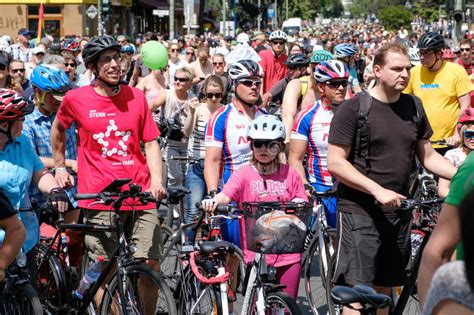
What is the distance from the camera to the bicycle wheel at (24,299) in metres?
5.75

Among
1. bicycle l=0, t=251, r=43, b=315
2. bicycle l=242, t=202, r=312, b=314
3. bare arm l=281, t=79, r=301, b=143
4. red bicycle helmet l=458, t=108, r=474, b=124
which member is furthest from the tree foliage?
bicycle l=0, t=251, r=43, b=315

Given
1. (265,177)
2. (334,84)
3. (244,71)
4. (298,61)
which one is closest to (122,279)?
(265,177)

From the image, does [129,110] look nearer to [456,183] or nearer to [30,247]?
[30,247]

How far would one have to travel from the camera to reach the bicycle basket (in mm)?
5766

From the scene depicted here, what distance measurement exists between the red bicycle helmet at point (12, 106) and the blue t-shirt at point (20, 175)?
220 mm

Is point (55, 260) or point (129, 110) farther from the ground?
point (129, 110)

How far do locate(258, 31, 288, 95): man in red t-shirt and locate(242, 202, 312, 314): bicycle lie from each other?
10.2m

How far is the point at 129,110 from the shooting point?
672cm

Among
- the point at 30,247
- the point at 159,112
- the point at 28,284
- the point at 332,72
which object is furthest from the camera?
the point at 159,112

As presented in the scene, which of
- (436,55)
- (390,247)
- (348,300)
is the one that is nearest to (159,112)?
(436,55)

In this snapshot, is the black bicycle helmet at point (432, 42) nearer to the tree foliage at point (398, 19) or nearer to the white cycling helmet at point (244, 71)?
the white cycling helmet at point (244, 71)

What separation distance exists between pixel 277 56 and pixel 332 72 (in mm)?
9060

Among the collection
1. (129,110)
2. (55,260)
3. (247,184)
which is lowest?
(55,260)

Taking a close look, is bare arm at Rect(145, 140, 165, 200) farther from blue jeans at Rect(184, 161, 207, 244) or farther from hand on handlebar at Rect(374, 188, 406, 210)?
blue jeans at Rect(184, 161, 207, 244)
